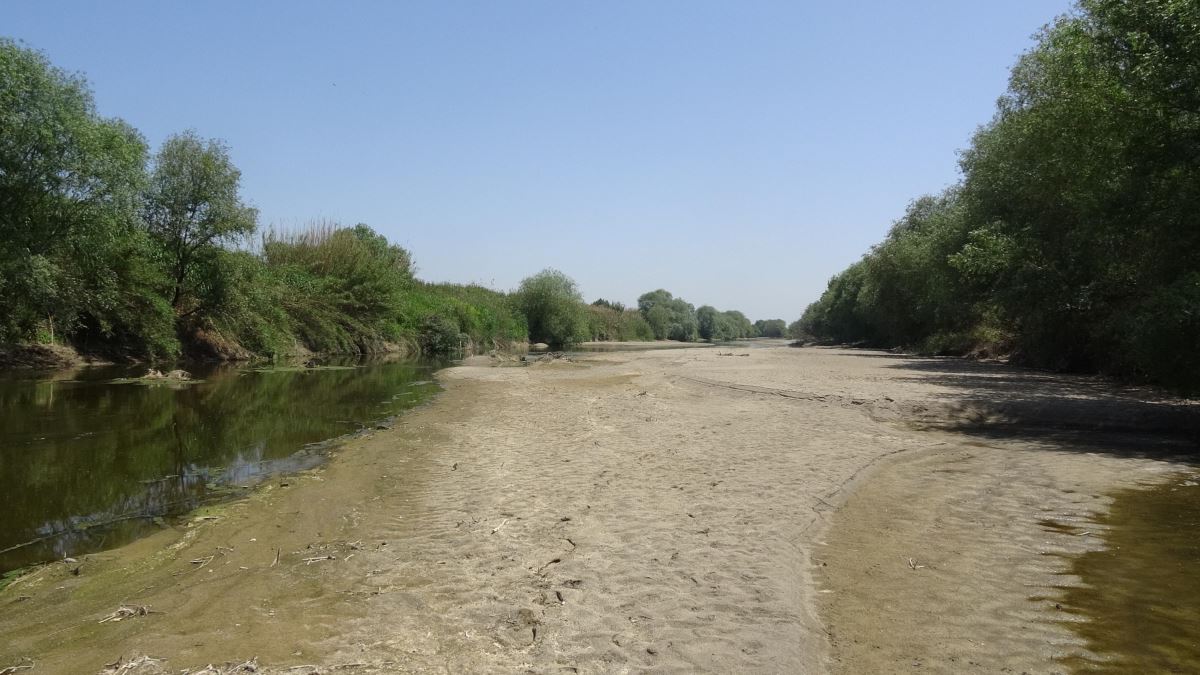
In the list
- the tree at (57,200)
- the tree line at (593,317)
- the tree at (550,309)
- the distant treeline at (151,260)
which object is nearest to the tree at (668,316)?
the tree line at (593,317)

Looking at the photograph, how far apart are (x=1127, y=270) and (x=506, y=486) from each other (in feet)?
66.4

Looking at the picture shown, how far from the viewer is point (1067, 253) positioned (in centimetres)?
2266

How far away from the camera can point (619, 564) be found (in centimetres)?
589

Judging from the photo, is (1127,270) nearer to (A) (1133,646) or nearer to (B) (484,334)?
(A) (1133,646)

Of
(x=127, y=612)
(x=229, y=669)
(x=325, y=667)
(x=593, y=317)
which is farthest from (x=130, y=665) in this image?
(x=593, y=317)

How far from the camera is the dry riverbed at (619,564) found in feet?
14.3

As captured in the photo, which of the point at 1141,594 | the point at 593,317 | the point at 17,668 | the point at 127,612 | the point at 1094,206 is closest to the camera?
the point at 17,668

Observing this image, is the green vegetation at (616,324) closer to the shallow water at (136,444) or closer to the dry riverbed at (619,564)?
the shallow water at (136,444)

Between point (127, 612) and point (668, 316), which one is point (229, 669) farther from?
point (668, 316)

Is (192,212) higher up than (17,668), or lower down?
higher up

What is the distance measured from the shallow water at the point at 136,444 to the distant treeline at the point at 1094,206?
649 inches

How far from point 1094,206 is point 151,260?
38.4m

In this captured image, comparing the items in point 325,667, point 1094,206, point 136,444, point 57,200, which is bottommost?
point 325,667

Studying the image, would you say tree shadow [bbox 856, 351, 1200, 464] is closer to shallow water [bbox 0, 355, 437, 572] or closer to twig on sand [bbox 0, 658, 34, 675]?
shallow water [bbox 0, 355, 437, 572]
